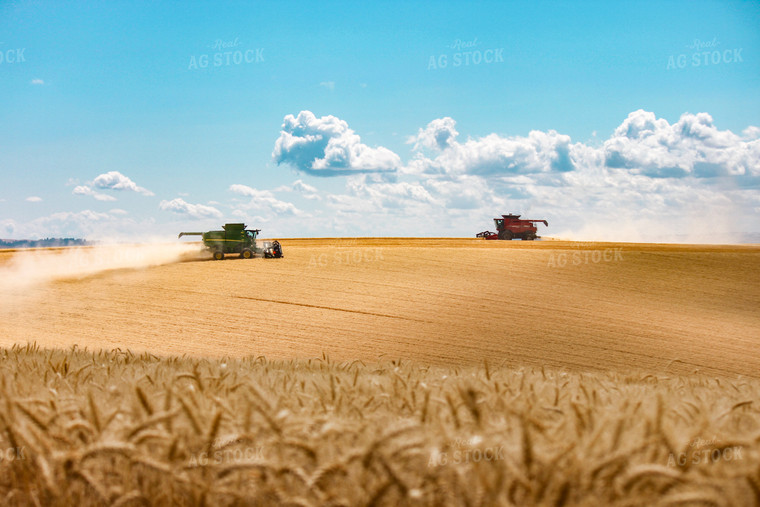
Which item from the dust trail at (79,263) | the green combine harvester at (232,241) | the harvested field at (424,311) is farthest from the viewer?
the green combine harvester at (232,241)

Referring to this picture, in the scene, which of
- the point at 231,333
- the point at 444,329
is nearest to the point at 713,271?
the point at 444,329

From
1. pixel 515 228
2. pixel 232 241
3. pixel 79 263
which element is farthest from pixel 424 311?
pixel 515 228

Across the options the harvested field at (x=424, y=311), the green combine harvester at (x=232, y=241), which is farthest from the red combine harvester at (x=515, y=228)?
the green combine harvester at (x=232, y=241)

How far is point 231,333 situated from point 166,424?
54.5 feet

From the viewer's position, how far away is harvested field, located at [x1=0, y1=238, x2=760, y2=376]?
54.0 ft

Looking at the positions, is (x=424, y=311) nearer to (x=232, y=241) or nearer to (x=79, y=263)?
(x=232, y=241)

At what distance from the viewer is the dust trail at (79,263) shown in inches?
1155

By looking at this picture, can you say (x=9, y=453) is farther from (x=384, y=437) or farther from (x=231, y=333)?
(x=231, y=333)

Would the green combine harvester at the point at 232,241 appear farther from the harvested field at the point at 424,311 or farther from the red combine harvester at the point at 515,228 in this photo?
the red combine harvester at the point at 515,228

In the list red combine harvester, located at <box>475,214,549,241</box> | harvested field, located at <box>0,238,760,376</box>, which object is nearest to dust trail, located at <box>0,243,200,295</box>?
harvested field, located at <box>0,238,760,376</box>

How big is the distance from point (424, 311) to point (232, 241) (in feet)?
55.5

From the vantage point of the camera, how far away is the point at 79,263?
119 feet

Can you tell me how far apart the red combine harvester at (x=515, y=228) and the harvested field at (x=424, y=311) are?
22318 millimetres

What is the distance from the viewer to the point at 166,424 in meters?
2.07
